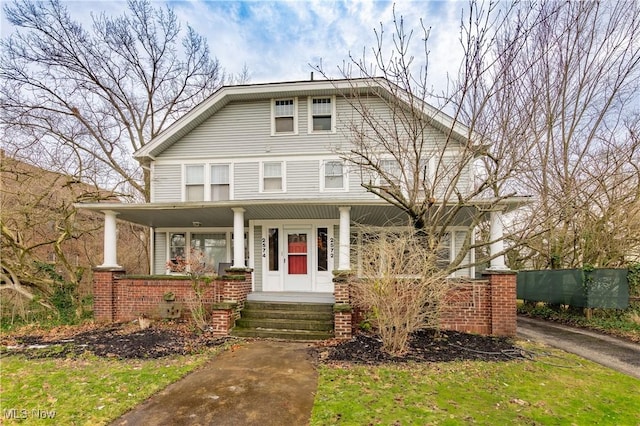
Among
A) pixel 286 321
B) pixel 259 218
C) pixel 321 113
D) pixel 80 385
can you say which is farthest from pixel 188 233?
pixel 80 385

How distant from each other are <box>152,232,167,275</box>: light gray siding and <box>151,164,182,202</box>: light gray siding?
4.65 ft

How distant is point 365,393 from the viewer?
4398 mm

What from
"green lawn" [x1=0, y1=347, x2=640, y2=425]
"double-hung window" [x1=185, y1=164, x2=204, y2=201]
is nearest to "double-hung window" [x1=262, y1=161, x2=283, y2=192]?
"double-hung window" [x1=185, y1=164, x2=204, y2=201]

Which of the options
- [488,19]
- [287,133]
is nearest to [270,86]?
[287,133]

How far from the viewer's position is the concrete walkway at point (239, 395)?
12.6 ft

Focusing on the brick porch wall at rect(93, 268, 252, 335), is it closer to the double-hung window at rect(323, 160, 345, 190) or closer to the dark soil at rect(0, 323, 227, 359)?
the dark soil at rect(0, 323, 227, 359)

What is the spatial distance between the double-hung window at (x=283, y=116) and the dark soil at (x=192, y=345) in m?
6.72

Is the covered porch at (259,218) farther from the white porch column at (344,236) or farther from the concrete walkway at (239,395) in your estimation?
the concrete walkway at (239,395)

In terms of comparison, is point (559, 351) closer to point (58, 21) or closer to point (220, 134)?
point (220, 134)

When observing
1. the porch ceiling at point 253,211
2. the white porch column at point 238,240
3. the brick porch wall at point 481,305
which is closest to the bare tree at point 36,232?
the porch ceiling at point 253,211

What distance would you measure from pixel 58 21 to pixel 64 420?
17345 millimetres

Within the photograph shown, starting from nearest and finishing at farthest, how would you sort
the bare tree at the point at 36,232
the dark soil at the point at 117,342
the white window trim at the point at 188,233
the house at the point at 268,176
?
the dark soil at the point at 117,342 < the bare tree at the point at 36,232 < the house at the point at 268,176 < the white window trim at the point at 188,233

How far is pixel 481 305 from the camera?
772cm

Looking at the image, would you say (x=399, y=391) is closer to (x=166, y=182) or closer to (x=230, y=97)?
(x=166, y=182)
